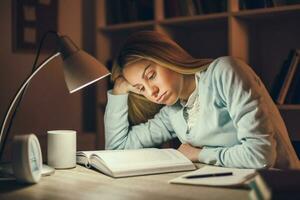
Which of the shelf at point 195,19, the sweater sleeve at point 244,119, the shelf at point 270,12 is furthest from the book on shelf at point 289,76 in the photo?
the sweater sleeve at point 244,119

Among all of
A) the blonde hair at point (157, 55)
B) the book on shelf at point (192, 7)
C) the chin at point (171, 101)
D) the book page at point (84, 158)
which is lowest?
the book page at point (84, 158)

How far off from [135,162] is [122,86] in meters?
0.47

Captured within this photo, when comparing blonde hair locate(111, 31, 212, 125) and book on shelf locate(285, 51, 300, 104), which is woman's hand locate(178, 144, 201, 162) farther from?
book on shelf locate(285, 51, 300, 104)

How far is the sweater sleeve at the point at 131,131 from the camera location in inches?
71.0

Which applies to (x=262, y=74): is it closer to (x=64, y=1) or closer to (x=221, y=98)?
(x=221, y=98)

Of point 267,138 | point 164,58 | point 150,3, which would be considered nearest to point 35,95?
point 150,3

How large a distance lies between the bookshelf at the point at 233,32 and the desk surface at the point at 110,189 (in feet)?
3.06

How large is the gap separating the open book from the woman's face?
0.23 metres

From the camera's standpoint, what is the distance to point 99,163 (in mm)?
1404

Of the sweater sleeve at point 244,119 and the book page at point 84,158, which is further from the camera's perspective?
the book page at point 84,158

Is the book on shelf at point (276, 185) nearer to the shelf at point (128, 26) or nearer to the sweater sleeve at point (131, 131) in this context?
the sweater sleeve at point (131, 131)

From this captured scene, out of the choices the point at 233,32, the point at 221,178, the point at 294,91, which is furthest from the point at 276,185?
the point at 233,32

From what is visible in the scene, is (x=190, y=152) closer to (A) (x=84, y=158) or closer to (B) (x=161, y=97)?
(B) (x=161, y=97)

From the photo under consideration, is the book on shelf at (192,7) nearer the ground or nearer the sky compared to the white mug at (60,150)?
nearer the sky
